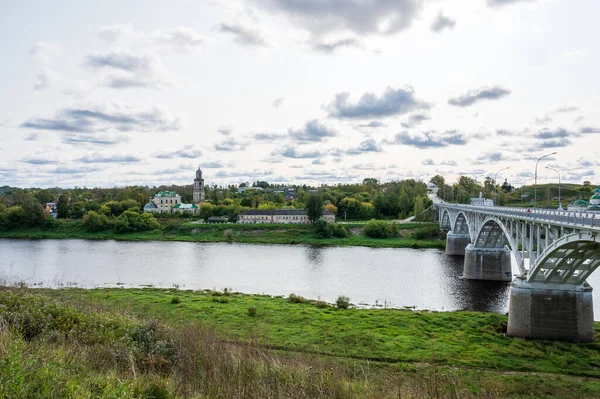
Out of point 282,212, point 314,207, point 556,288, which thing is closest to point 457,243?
point 314,207

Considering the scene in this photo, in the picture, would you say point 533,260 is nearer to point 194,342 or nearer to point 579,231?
point 579,231

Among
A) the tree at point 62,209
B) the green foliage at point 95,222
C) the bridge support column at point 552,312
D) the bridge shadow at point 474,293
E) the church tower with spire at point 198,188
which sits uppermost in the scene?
the church tower with spire at point 198,188

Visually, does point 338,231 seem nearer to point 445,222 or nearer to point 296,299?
point 445,222

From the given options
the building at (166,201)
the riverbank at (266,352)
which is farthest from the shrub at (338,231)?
the building at (166,201)

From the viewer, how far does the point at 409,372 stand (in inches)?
744

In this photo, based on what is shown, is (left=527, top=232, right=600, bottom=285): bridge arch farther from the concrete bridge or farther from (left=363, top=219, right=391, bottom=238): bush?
(left=363, top=219, right=391, bottom=238): bush

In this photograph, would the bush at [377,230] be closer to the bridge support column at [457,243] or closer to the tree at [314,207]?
the tree at [314,207]

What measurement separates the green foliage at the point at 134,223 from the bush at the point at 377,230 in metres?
42.7

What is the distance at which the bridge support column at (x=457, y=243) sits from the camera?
64875 mm

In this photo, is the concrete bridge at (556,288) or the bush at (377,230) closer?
the concrete bridge at (556,288)

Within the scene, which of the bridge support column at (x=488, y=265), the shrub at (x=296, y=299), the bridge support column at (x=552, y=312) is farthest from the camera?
the bridge support column at (x=488, y=265)

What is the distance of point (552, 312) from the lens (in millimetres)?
25938

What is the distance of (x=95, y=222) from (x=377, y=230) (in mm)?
56065

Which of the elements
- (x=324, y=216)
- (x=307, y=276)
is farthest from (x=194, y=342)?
(x=324, y=216)
